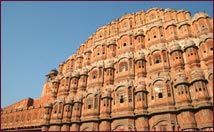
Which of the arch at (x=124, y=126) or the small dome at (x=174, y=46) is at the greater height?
the small dome at (x=174, y=46)

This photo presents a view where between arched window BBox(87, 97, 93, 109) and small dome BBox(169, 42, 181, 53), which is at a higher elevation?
small dome BBox(169, 42, 181, 53)

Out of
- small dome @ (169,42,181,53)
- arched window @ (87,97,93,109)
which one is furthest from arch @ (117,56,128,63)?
arched window @ (87,97,93,109)

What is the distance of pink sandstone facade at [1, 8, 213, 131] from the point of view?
1689 cm

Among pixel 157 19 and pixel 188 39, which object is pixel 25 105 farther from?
pixel 188 39

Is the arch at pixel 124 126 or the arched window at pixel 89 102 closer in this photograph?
the arch at pixel 124 126

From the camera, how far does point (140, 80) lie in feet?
66.4

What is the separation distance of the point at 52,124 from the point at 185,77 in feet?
55.0

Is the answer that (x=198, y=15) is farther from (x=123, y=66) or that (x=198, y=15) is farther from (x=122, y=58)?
(x=123, y=66)

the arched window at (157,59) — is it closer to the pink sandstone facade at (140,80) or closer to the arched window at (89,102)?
the pink sandstone facade at (140,80)

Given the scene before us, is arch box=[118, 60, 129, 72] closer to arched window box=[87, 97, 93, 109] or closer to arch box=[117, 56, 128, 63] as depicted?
arch box=[117, 56, 128, 63]

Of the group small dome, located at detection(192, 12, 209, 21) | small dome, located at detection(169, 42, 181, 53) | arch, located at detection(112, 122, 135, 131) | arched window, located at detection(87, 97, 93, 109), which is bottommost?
arch, located at detection(112, 122, 135, 131)

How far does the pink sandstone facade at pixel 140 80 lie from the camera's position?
16891mm

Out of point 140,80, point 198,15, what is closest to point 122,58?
point 140,80

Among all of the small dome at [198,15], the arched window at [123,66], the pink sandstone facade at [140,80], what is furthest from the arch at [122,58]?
the small dome at [198,15]
